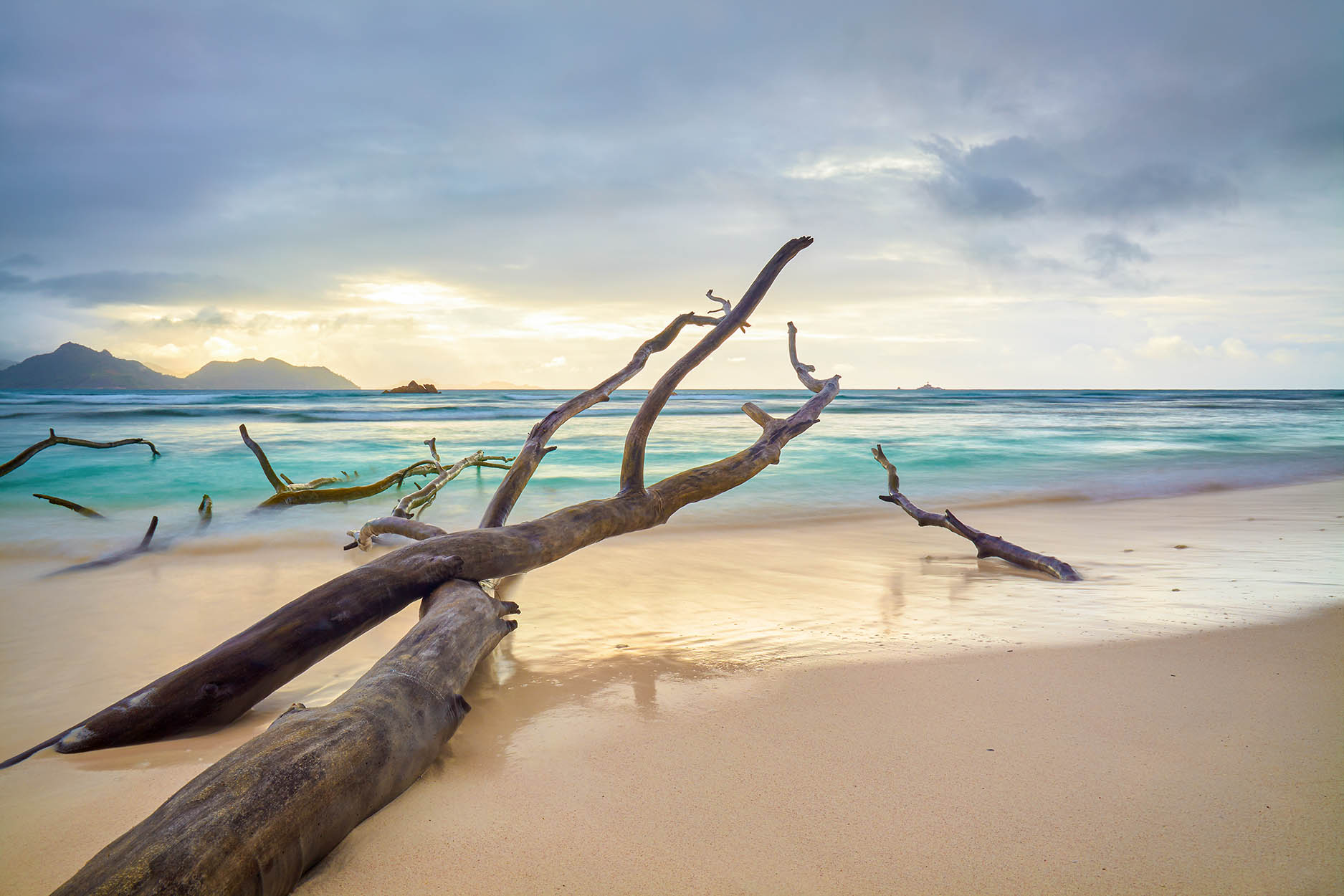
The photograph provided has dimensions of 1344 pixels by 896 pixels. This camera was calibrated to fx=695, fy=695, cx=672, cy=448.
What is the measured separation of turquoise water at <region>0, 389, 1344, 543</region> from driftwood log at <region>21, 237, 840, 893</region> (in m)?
4.88

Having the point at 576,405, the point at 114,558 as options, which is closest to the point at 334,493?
the point at 114,558

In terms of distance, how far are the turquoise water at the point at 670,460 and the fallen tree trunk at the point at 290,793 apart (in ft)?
20.4

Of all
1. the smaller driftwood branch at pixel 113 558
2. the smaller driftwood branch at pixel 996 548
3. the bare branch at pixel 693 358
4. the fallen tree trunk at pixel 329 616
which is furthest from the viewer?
the smaller driftwood branch at pixel 113 558

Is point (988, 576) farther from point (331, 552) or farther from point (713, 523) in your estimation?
point (331, 552)

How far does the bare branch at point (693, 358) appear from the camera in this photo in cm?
382

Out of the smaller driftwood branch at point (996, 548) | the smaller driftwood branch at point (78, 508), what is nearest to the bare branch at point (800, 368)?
the smaller driftwood branch at point (996, 548)

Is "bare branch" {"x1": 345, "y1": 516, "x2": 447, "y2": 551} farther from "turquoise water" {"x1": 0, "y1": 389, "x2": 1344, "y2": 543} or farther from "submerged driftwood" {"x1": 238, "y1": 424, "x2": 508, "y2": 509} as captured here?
"submerged driftwood" {"x1": 238, "y1": 424, "x2": 508, "y2": 509}

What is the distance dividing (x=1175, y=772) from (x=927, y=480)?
10.8 m

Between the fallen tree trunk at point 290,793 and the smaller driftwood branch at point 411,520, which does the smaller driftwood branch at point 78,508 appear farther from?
the fallen tree trunk at point 290,793

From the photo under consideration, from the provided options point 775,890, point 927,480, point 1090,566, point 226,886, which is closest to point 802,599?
point 1090,566

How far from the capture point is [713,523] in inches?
328

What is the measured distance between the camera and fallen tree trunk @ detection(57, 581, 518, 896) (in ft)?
4.33

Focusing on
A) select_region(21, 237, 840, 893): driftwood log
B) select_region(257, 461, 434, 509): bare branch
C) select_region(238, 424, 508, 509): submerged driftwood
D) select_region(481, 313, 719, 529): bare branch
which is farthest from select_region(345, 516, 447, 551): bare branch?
select_region(257, 461, 434, 509): bare branch

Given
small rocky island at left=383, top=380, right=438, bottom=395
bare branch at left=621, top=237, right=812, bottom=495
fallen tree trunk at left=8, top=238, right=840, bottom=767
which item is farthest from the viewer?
small rocky island at left=383, top=380, right=438, bottom=395
